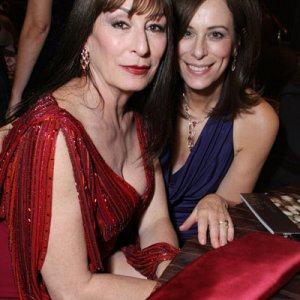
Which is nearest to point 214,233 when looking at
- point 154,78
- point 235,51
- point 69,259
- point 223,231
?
point 223,231

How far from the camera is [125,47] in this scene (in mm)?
1369

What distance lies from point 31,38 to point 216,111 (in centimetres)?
90

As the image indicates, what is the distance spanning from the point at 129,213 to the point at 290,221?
1.74ft

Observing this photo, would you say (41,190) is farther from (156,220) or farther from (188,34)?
(188,34)

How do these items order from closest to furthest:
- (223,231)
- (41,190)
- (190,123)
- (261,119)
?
(41,190) → (223,231) → (261,119) → (190,123)

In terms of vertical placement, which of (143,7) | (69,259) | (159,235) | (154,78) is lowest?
(159,235)

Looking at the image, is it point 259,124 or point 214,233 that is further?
point 259,124

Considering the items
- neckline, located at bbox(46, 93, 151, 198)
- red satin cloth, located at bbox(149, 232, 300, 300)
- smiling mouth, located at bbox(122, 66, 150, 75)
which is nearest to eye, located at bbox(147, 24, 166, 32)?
smiling mouth, located at bbox(122, 66, 150, 75)

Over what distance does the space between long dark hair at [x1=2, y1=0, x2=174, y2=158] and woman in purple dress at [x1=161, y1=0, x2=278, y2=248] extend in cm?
25

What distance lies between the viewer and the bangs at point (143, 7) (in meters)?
1.33

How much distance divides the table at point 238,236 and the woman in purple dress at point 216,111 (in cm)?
38

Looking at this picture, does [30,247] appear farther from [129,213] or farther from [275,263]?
[275,263]

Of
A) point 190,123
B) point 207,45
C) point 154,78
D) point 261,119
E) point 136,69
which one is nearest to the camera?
point 136,69

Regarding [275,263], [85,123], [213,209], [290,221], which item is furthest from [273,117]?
[275,263]
